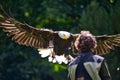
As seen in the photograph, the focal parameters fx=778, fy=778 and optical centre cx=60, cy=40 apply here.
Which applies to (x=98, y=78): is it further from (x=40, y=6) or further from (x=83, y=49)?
(x=40, y=6)

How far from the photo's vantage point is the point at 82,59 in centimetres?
815

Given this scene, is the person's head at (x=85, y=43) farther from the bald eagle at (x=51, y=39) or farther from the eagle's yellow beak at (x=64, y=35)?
the eagle's yellow beak at (x=64, y=35)

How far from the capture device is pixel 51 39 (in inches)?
430

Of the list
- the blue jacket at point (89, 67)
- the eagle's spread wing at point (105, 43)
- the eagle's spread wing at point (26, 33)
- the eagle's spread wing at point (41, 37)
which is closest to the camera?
the blue jacket at point (89, 67)

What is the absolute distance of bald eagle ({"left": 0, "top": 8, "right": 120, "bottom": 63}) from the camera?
1061 cm

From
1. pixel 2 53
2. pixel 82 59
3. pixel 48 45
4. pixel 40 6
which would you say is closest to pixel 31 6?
pixel 40 6

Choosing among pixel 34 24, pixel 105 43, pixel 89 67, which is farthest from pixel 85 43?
Answer: pixel 34 24

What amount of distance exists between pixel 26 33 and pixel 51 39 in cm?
51

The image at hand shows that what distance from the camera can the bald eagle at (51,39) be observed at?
10609 mm

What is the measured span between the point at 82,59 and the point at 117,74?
18.9 feet

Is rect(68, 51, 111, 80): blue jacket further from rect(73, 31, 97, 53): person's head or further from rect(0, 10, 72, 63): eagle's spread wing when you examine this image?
rect(0, 10, 72, 63): eagle's spread wing

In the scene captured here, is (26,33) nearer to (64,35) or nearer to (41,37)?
(41,37)

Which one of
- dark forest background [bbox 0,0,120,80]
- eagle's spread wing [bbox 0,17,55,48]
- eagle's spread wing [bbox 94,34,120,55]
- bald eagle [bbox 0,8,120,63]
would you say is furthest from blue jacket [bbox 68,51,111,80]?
dark forest background [bbox 0,0,120,80]

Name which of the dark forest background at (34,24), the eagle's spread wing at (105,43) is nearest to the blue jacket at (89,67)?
the eagle's spread wing at (105,43)
